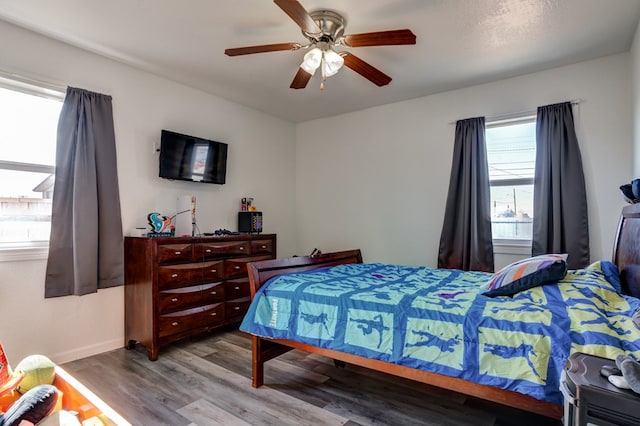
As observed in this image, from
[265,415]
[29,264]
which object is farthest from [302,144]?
[265,415]

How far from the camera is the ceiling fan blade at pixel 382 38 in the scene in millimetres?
2100

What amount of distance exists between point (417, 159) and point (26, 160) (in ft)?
12.4

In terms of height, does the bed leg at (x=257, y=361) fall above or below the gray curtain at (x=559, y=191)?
below

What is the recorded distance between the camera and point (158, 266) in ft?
9.57

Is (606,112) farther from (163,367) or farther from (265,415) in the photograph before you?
(163,367)

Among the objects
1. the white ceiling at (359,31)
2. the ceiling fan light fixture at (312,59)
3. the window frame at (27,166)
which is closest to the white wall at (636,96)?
the white ceiling at (359,31)

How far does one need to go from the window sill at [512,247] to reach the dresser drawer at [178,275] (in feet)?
9.92

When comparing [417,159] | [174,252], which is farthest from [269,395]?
[417,159]

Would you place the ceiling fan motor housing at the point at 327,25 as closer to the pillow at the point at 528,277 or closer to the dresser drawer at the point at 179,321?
the pillow at the point at 528,277

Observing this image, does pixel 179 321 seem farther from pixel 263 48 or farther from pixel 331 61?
pixel 331 61

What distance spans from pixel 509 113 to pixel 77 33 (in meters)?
3.97

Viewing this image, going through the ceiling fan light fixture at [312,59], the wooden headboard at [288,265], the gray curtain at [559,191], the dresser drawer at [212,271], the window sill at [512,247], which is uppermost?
the ceiling fan light fixture at [312,59]

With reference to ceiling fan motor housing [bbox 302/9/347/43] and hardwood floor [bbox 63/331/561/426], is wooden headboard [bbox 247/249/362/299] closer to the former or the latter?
hardwood floor [bbox 63/331/561/426]

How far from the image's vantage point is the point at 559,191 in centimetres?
317
